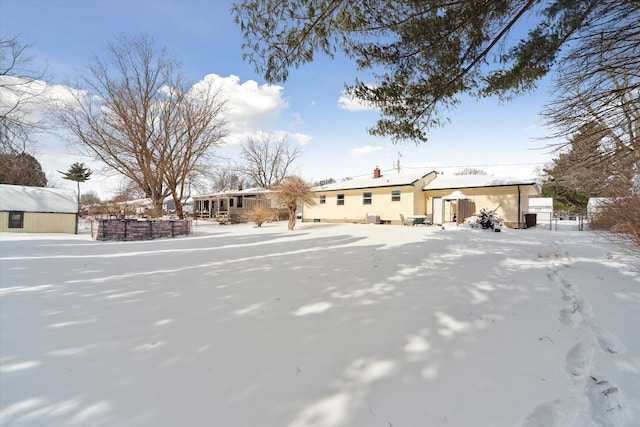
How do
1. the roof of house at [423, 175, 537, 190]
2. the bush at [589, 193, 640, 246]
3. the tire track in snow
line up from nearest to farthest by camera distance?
1. the tire track in snow
2. the bush at [589, 193, 640, 246]
3. the roof of house at [423, 175, 537, 190]

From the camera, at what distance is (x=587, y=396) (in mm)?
2061

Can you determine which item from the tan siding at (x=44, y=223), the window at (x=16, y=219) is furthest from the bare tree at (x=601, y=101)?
the window at (x=16, y=219)

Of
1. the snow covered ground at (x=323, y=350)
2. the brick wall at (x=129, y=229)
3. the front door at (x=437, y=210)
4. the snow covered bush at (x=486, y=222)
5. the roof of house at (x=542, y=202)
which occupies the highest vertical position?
the roof of house at (x=542, y=202)

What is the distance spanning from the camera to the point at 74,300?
411 centimetres

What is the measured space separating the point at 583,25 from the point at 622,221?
184 inches

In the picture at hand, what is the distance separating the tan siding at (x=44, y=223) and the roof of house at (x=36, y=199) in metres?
0.27

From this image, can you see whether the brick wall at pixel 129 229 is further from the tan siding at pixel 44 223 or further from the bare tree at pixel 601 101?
the bare tree at pixel 601 101

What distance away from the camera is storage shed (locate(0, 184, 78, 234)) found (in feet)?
47.9

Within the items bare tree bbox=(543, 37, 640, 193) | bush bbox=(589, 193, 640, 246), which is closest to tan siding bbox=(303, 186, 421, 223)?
bush bbox=(589, 193, 640, 246)

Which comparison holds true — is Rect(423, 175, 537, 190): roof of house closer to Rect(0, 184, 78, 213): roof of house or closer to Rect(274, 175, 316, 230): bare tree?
Rect(274, 175, 316, 230): bare tree

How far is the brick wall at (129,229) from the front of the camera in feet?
41.5

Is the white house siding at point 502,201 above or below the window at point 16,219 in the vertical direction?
above

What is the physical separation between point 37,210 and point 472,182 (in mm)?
26193

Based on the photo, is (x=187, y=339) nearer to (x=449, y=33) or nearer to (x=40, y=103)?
(x=449, y=33)
